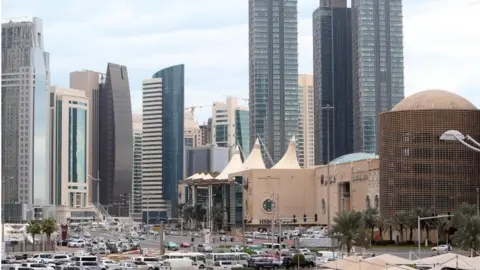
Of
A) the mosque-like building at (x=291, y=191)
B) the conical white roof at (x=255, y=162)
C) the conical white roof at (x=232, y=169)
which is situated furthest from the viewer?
the conical white roof at (x=232, y=169)

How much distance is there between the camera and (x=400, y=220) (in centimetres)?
9250

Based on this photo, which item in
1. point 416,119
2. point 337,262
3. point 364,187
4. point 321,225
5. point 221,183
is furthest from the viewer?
point 221,183

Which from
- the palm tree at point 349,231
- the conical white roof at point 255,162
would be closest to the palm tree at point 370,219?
the palm tree at point 349,231

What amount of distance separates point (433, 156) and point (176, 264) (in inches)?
1735

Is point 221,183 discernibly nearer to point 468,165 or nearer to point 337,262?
point 468,165

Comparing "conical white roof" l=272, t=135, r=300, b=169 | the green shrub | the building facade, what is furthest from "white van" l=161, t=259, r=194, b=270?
"conical white roof" l=272, t=135, r=300, b=169

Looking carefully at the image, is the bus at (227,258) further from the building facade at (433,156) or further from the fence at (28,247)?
the building facade at (433,156)

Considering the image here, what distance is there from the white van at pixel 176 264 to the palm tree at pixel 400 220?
37.4 metres

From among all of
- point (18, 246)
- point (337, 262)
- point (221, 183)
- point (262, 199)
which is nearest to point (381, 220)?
point (18, 246)

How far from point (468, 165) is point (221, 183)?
7263 cm

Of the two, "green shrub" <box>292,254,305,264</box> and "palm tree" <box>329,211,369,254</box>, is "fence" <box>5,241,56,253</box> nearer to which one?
"palm tree" <box>329,211,369,254</box>

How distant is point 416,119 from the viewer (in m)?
94.9

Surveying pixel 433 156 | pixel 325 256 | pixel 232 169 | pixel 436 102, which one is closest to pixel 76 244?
pixel 433 156

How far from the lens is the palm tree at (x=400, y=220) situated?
91750 mm
